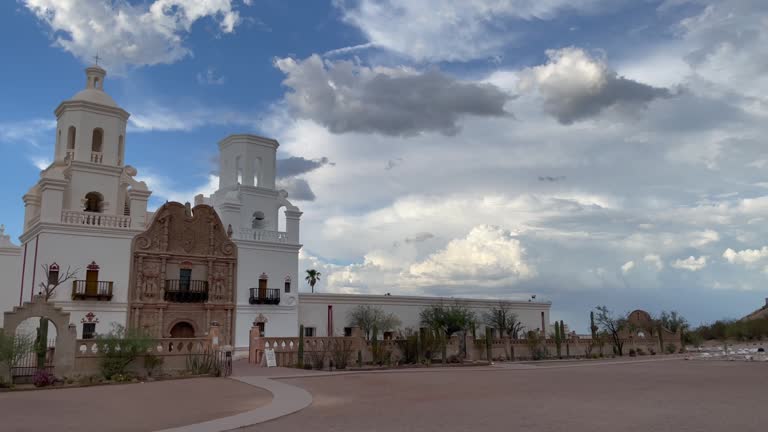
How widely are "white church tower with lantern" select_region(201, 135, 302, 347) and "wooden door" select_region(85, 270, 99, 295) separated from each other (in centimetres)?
812

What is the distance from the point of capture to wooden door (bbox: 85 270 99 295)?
1319 inches

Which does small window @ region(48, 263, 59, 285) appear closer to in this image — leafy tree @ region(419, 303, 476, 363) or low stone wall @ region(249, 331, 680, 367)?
low stone wall @ region(249, 331, 680, 367)

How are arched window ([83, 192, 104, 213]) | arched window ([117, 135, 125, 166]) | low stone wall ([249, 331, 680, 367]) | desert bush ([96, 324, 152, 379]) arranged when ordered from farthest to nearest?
arched window ([117, 135, 125, 166]) < arched window ([83, 192, 104, 213]) < low stone wall ([249, 331, 680, 367]) < desert bush ([96, 324, 152, 379])

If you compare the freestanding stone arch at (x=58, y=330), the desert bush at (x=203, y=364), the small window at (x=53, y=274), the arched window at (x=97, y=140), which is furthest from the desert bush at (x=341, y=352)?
the arched window at (x=97, y=140)

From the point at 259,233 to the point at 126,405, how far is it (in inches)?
990

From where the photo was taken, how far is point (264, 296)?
39.4 m

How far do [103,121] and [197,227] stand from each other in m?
8.58

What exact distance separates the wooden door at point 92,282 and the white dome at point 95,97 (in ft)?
35.5

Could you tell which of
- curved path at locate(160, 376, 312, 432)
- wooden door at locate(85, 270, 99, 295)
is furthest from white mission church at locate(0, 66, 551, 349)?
curved path at locate(160, 376, 312, 432)

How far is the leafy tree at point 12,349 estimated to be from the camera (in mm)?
21269

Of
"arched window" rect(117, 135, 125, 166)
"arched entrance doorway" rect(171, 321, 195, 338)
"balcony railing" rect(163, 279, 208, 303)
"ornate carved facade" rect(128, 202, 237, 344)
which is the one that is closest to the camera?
"ornate carved facade" rect(128, 202, 237, 344)

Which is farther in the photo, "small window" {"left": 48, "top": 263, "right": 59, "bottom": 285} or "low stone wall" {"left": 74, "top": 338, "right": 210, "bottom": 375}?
"small window" {"left": 48, "top": 263, "right": 59, "bottom": 285}

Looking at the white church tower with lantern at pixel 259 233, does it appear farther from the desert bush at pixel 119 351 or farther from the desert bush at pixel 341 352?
the desert bush at pixel 119 351

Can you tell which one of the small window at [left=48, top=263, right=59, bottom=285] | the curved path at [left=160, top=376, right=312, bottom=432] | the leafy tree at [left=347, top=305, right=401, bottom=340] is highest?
the small window at [left=48, top=263, right=59, bottom=285]
